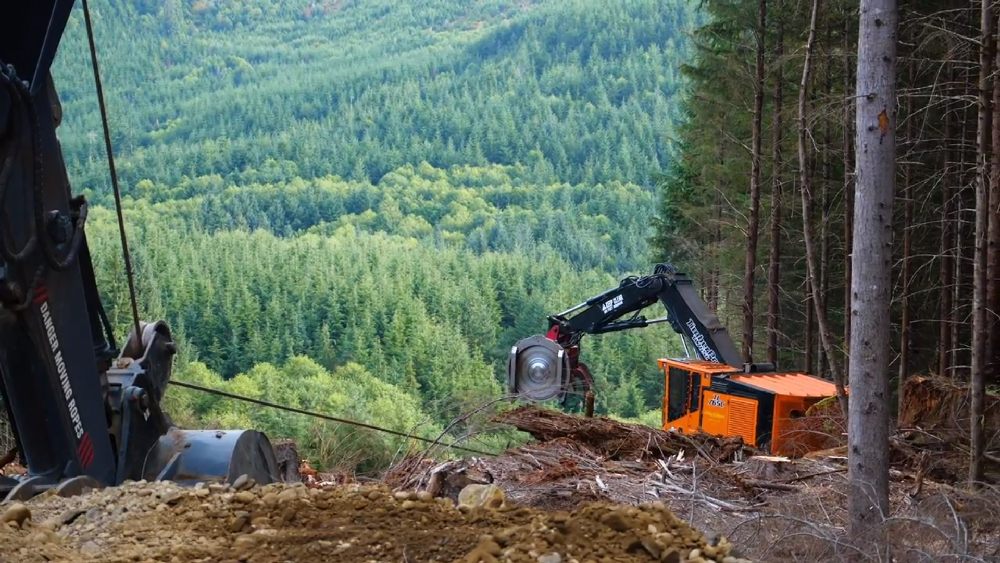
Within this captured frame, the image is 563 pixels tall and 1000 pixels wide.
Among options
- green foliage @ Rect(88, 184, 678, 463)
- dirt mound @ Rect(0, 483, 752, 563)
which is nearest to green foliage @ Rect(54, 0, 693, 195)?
green foliage @ Rect(88, 184, 678, 463)

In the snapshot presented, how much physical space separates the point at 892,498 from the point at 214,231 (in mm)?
106424

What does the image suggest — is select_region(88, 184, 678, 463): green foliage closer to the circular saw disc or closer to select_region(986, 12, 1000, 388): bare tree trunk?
the circular saw disc

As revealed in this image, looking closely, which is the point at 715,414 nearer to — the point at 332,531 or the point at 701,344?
the point at 701,344

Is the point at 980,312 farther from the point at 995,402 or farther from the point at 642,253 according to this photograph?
the point at 642,253

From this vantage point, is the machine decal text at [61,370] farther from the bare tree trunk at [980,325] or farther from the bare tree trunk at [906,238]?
A: the bare tree trunk at [906,238]

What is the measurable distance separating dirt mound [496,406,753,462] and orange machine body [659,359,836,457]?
0.93m

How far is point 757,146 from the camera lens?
22.0m

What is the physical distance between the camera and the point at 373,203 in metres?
134

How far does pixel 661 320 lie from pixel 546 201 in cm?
12138

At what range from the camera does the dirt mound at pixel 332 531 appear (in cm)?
402

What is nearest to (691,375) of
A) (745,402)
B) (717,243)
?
(745,402)

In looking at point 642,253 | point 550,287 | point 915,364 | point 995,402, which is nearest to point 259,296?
point 550,287

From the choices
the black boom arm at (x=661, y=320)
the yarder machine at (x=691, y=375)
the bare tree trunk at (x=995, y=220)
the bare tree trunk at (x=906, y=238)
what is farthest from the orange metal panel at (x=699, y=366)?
the bare tree trunk at (x=995, y=220)

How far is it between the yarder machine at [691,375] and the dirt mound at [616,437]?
1.34ft
